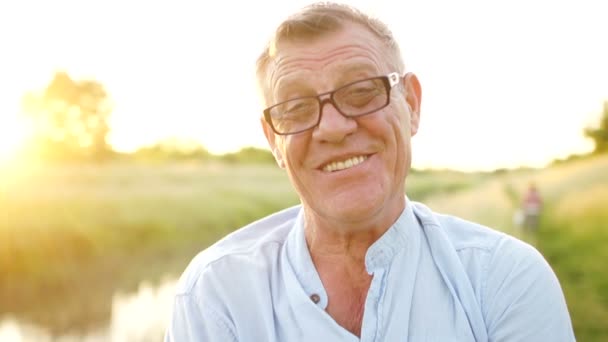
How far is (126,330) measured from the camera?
23.7ft

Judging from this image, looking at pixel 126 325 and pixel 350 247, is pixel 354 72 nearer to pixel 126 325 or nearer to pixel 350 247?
pixel 350 247

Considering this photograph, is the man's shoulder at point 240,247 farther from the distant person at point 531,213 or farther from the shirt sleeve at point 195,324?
the distant person at point 531,213

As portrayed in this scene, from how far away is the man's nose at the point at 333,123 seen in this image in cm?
168

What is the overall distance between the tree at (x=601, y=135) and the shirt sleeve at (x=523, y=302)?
15.2 metres

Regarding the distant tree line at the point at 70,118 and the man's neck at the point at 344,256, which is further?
the distant tree line at the point at 70,118

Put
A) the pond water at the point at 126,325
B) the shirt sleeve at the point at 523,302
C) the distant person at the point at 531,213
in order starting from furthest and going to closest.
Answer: the distant person at the point at 531,213
the pond water at the point at 126,325
the shirt sleeve at the point at 523,302

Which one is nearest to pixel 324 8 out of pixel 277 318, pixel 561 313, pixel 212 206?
pixel 277 318

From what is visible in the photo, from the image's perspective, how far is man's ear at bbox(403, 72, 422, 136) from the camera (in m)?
1.85

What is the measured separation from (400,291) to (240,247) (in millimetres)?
435

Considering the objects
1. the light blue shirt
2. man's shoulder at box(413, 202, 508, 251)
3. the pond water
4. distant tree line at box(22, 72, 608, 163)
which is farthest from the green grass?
distant tree line at box(22, 72, 608, 163)

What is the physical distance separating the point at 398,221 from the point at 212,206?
48.8ft

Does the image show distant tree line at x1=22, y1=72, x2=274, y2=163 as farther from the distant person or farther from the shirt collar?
the shirt collar

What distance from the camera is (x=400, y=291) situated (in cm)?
166

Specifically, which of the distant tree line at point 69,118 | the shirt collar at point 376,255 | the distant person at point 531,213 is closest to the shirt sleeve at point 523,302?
the shirt collar at point 376,255
